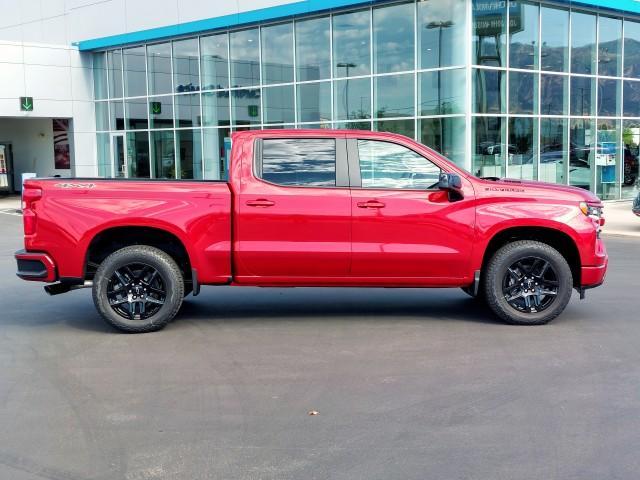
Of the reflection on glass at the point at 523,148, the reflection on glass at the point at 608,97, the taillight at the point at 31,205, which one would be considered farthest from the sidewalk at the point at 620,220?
the taillight at the point at 31,205

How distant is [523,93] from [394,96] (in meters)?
3.71

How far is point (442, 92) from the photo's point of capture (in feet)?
67.0

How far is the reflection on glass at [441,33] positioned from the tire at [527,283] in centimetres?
1367

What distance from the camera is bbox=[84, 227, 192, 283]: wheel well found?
7.27 m

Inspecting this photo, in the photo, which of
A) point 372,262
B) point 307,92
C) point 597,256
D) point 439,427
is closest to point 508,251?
point 597,256

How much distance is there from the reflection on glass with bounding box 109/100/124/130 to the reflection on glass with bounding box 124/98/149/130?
1.37 ft

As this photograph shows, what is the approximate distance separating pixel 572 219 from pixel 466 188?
1095mm

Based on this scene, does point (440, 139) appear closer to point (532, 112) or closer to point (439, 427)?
point (532, 112)

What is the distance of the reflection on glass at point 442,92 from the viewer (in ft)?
65.7

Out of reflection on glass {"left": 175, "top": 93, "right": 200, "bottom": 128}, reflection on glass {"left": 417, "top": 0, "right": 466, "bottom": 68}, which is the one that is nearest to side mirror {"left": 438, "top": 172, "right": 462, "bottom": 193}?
reflection on glass {"left": 417, "top": 0, "right": 466, "bottom": 68}

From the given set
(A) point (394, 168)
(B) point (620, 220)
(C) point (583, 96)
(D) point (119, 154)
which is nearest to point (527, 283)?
(A) point (394, 168)

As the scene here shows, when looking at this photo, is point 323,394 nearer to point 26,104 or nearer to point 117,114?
point 26,104

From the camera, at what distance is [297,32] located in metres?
23.6

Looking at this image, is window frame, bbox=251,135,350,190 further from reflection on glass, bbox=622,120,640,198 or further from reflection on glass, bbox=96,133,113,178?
reflection on glass, bbox=96,133,113,178
